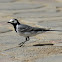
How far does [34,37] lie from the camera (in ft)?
23.7

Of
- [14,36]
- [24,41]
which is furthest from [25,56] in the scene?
[14,36]

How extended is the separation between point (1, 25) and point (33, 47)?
2.47 m

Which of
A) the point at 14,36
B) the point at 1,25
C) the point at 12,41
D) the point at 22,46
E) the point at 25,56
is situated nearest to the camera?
the point at 25,56

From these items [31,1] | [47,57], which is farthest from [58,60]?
[31,1]

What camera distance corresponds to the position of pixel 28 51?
19.6ft

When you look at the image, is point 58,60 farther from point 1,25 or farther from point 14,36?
point 1,25

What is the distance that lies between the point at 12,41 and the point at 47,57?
4.86 feet

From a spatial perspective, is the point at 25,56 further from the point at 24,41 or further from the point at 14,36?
the point at 14,36

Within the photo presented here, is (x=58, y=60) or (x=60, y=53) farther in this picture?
(x=60, y=53)

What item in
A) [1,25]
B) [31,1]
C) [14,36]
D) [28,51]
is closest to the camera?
[28,51]

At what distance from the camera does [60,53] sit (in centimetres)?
574

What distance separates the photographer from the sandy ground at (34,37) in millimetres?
5589

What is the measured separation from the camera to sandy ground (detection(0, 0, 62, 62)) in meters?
5.59

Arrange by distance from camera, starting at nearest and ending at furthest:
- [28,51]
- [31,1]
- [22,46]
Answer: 1. [28,51]
2. [22,46]
3. [31,1]
